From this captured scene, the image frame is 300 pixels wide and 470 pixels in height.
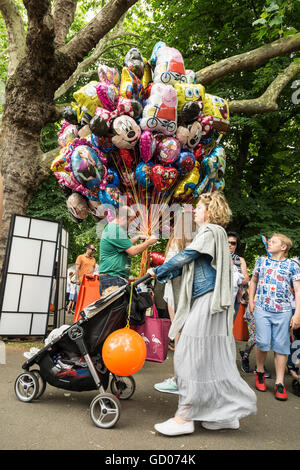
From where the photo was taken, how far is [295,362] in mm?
5219

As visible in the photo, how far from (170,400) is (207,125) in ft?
10.3

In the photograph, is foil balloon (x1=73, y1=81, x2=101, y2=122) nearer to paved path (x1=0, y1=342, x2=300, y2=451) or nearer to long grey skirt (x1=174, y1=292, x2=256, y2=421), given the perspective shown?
long grey skirt (x1=174, y1=292, x2=256, y2=421)

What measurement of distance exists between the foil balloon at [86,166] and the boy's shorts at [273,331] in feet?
8.14

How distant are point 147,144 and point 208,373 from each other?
99.7 inches

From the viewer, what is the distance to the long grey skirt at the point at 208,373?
3.04 m

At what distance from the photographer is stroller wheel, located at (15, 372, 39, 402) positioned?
351 centimetres

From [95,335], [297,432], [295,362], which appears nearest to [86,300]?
[95,335]

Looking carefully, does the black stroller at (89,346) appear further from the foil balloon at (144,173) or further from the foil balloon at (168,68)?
the foil balloon at (168,68)

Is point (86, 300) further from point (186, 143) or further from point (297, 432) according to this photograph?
point (297, 432)

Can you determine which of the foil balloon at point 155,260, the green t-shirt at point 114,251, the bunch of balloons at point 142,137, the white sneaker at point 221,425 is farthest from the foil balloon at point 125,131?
the white sneaker at point 221,425

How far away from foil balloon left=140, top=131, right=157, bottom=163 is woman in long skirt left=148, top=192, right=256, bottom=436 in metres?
1.48

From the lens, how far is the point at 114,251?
14.5 ft

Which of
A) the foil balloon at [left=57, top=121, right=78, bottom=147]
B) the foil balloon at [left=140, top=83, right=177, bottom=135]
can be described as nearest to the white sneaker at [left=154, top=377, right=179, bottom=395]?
the foil balloon at [left=140, top=83, right=177, bottom=135]

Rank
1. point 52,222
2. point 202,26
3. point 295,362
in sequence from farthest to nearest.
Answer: point 202,26 → point 52,222 → point 295,362
